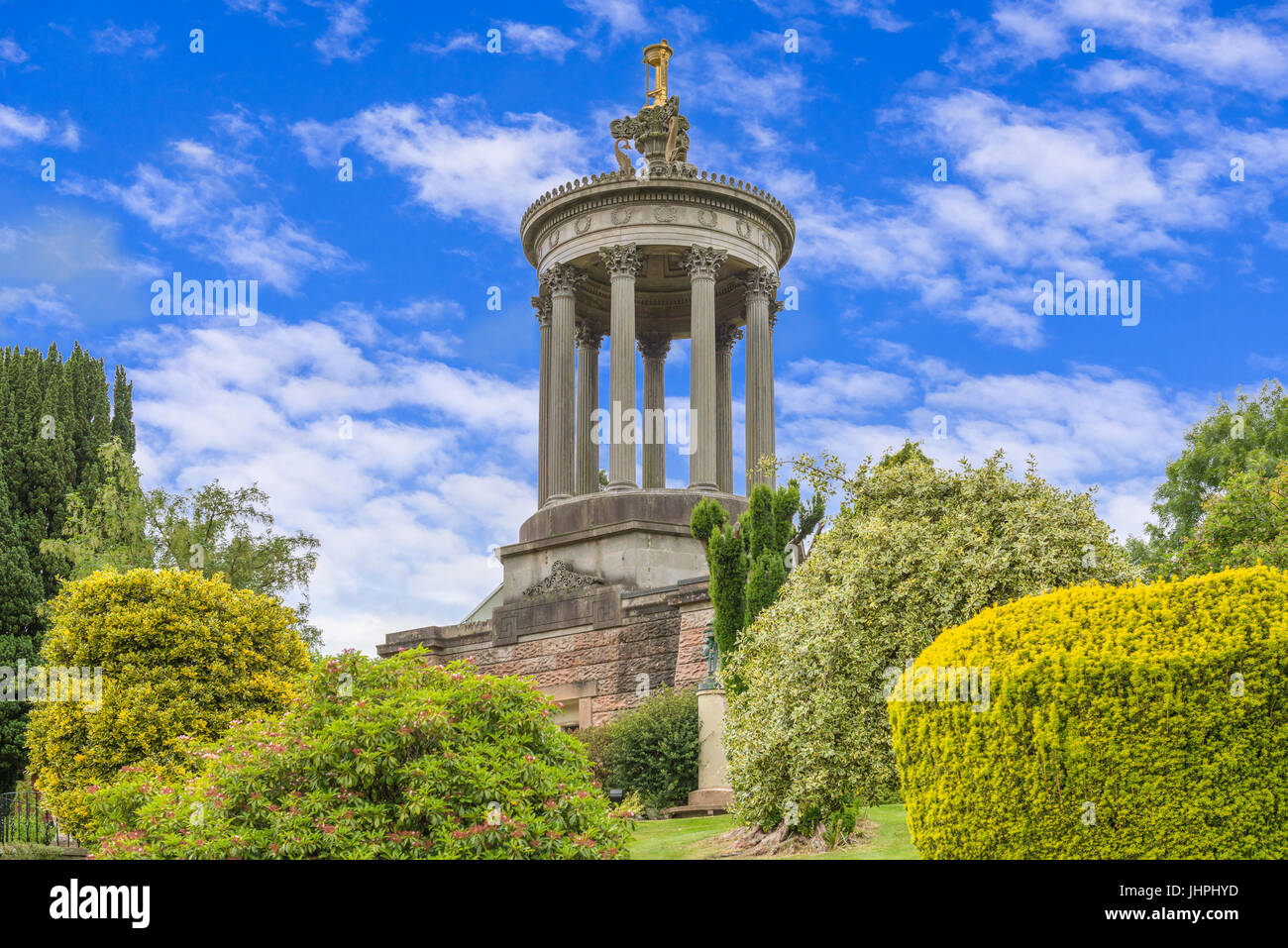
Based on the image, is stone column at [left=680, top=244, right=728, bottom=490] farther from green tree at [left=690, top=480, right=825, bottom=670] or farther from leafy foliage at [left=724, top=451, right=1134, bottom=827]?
leafy foliage at [left=724, top=451, right=1134, bottom=827]

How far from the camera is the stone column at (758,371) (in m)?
39.5

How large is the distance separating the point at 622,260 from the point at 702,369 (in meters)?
4.19

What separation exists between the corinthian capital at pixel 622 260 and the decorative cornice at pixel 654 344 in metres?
7.46

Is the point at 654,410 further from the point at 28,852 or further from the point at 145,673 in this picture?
the point at 28,852

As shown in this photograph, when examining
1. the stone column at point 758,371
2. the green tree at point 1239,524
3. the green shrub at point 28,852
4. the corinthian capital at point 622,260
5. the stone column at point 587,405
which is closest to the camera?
the green shrub at point 28,852

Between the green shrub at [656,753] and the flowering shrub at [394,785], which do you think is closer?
the flowering shrub at [394,785]

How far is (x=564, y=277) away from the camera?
39.4 m

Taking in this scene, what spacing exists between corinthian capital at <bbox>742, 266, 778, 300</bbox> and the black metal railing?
24.3 metres

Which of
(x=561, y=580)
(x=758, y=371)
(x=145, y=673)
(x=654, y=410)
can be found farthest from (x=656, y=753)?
(x=654, y=410)

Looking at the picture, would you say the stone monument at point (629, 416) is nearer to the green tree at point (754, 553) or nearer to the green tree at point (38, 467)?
the green tree at point (754, 553)

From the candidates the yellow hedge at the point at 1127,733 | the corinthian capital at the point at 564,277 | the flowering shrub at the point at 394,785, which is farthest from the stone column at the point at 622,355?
the yellow hedge at the point at 1127,733

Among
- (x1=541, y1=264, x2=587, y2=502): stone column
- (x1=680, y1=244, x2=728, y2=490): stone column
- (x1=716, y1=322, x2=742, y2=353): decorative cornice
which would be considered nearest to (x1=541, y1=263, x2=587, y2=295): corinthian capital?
(x1=541, y1=264, x2=587, y2=502): stone column

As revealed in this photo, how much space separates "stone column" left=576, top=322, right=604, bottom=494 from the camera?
40.9 m
